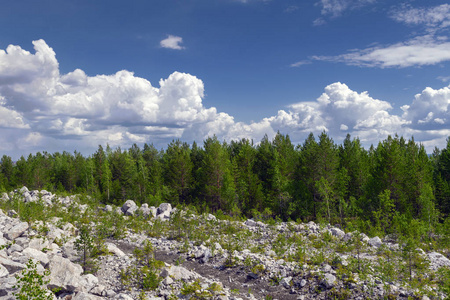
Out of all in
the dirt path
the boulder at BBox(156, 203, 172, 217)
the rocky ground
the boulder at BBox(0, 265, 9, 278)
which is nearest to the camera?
the boulder at BBox(0, 265, 9, 278)

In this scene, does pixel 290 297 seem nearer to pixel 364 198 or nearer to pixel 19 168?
pixel 364 198

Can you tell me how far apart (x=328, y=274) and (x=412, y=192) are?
2847 centimetres

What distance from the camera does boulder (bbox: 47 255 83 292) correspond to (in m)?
11.3

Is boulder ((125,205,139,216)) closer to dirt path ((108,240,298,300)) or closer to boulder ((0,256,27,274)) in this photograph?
dirt path ((108,240,298,300))

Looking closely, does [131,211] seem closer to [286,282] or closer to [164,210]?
[164,210]

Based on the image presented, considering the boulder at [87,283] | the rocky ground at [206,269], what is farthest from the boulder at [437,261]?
the boulder at [87,283]

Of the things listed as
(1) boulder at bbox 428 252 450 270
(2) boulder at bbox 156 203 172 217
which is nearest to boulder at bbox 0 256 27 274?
(2) boulder at bbox 156 203 172 217

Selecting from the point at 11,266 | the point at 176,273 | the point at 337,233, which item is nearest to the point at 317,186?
the point at 337,233

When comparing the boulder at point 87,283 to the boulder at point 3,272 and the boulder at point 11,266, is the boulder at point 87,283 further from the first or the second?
the boulder at point 3,272

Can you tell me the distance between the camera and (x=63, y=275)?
1212 cm

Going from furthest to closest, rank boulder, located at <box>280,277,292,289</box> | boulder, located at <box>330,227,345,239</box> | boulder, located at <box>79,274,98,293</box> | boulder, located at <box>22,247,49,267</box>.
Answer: boulder, located at <box>330,227,345,239</box>, boulder, located at <box>280,277,292,289</box>, boulder, located at <box>22,247,49,267</box>, boulder, located at <box>79,274,98,293</box>

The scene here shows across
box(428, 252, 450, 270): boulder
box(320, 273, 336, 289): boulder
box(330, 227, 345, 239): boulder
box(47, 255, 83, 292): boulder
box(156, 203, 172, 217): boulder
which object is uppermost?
box(47, 255, 83, 292): boulder

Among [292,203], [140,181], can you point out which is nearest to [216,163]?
[292,203]

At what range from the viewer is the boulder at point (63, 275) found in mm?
11328
